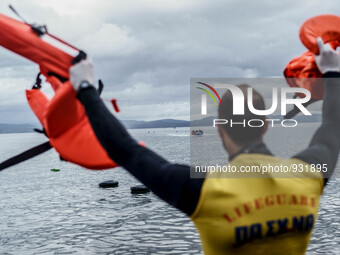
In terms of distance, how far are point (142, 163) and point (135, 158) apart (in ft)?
0.24

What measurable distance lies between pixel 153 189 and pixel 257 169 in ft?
2.52

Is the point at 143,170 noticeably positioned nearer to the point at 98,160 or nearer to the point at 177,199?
the point at 177,199

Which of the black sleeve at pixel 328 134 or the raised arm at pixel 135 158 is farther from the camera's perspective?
the black sleeve at pixel 328 134

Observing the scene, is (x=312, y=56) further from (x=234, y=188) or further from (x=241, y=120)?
(x=234, y=188)

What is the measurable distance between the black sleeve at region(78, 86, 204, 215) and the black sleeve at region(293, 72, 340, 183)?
101 centimetres

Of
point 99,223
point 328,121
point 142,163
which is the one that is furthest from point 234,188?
point 99,223

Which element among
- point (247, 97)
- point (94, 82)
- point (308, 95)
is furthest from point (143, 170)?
point (308, 95)

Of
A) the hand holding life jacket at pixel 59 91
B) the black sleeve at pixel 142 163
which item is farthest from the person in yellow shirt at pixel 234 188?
the hand holding life jacket at pixel 59 91

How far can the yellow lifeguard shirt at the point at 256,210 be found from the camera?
9.03 ft

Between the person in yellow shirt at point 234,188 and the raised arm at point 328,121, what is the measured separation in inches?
0.9

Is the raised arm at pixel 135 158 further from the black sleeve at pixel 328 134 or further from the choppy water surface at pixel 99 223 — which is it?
the choppy water surface at pixel 99 223

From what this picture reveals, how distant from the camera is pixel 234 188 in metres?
2.78

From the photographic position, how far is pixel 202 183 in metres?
2.70

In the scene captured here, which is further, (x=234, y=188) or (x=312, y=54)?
(x=312, y=54)
